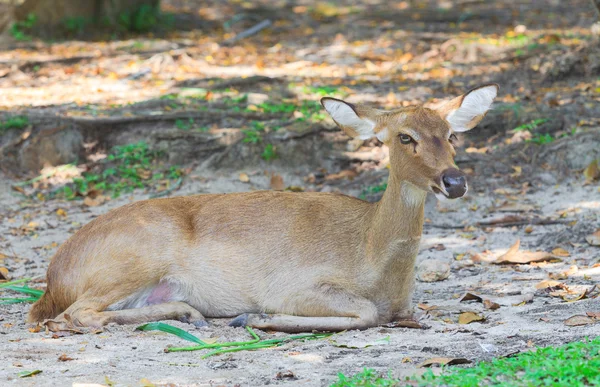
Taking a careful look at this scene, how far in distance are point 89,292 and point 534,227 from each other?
4067 millimetres

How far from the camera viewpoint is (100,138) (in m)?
10.1

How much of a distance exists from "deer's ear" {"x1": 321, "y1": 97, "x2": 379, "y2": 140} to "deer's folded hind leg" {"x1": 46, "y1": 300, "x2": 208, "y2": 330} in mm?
1591

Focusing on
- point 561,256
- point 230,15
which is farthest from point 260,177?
point 230,15

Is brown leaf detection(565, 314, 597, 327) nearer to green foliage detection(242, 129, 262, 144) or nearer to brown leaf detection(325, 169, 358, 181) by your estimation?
brown leaf detection(325, 169, 358, 181)

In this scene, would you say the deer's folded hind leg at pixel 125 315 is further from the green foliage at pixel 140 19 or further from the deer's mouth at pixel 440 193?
the green foliage at pixel 140 19

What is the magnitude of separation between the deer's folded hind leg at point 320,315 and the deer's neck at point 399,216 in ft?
1.27

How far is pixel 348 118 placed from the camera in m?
5.94

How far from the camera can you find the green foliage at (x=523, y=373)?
158 inches

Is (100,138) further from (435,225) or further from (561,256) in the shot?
(561,256)

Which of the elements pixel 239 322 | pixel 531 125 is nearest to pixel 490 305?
pixel 239 322

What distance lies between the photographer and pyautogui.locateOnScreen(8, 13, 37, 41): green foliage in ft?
48.4

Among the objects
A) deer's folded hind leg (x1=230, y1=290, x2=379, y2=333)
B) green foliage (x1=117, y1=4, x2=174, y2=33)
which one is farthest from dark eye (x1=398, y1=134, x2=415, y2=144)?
green foliage (x1=117, y1=4, x2=174, y2=33)

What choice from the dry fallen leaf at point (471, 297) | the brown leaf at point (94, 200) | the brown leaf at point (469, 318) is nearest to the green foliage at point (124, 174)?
the brown leaf at point (94, 200)

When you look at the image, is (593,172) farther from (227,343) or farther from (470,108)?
(227,343)
